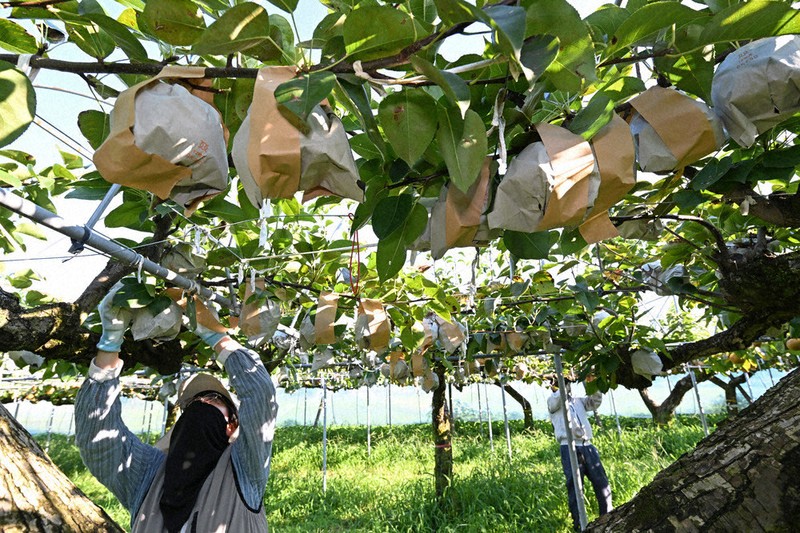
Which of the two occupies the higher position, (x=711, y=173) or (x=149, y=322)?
(x=711, y=173)

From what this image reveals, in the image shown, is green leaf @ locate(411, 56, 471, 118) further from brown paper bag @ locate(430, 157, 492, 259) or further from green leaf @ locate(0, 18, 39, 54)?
green leaf @ locate(0, 18, 39, 54)

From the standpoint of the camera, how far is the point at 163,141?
0.43 meters

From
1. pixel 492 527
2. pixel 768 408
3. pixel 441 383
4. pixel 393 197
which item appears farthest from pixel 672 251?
pixel 441 383

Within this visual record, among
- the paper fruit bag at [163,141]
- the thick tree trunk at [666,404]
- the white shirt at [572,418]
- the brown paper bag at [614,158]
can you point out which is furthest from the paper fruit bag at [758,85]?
the thick tree trunk at [666,404]

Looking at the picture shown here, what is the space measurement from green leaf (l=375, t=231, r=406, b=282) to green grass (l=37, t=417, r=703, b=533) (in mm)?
3771

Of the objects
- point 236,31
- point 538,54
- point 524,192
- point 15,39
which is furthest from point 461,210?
point 15,39

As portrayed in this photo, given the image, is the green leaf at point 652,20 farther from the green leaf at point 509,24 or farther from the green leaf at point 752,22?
the green leaf at point 509,24

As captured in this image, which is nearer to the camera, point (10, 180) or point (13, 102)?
point (13, 102)

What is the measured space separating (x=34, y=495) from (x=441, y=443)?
4.18 m

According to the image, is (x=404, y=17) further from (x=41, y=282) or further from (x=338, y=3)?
(x=41, y=282)

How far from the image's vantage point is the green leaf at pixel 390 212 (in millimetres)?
649

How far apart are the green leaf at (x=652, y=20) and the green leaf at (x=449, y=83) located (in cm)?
21

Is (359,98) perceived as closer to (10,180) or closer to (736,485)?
(736,485)

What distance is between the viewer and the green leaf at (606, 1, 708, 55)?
47 centimetres
